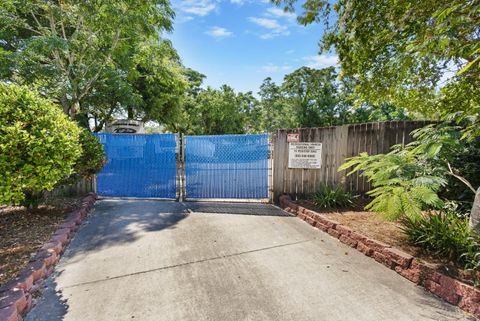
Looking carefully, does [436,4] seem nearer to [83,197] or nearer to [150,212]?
[150,212]

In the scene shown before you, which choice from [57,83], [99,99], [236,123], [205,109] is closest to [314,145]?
[57,83]

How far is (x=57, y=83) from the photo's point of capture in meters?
7.67

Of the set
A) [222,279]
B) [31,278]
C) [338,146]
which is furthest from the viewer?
[338,146]

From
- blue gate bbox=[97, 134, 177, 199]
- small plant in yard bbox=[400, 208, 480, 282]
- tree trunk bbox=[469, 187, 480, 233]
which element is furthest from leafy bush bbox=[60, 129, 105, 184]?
tree trunk bbox=[469, 187, 480, 233]

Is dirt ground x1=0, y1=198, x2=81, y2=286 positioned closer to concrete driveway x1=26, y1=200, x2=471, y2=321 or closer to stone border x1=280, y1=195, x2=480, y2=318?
concrete driveway x1=26, y1=200, x2=471, y2=321

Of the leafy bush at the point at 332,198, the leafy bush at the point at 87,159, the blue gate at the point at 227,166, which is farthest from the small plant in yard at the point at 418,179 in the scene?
the leafy bush at the point at 87,159

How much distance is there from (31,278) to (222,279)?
7.32ft

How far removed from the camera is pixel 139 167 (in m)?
7.00

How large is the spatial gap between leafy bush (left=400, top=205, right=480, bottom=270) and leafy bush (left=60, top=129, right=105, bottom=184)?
607cm

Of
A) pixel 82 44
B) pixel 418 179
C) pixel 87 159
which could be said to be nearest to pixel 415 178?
pixel 418 179

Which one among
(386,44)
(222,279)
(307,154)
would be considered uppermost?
(386,44)

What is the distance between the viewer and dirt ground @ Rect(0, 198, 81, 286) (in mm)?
3273

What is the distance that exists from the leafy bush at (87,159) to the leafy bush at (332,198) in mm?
5166

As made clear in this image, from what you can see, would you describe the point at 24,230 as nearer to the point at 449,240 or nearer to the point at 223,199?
the point at 223,199
